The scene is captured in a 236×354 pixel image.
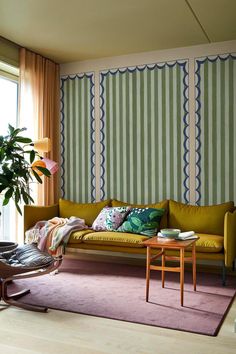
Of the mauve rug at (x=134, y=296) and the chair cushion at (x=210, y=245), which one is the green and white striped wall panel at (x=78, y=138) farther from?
the chair cushion at (x=210, y=245)

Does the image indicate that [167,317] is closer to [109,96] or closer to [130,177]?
[130,177]

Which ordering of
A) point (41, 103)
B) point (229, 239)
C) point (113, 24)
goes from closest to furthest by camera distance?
point (229, 239), point (113, 24), point (41, 103)

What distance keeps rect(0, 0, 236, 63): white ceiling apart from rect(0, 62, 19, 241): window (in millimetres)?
475

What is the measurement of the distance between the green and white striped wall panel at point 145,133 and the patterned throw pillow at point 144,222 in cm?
59

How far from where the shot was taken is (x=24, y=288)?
409cm

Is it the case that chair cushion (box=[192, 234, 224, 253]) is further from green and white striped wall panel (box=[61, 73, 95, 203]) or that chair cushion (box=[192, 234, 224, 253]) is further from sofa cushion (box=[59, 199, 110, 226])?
green and white striped wall panel (box=[61, 73, 95, 203])

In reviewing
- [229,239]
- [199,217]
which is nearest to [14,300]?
[229,239]

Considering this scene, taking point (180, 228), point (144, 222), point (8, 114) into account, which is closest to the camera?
point (144, 222)

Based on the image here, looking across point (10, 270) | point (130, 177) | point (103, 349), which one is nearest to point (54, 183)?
point (130, 177)

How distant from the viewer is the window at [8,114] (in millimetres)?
5465

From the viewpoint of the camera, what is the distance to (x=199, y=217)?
16.3ft

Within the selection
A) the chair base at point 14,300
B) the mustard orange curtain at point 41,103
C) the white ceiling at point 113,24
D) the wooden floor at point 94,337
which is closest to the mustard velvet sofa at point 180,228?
the mustard orange curtain at point 41,103

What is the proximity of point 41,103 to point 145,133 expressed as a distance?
1.54 m

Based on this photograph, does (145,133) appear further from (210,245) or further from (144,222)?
(210,245)
